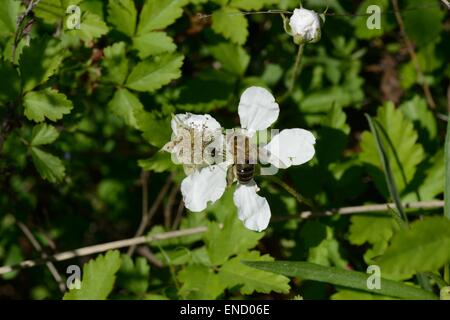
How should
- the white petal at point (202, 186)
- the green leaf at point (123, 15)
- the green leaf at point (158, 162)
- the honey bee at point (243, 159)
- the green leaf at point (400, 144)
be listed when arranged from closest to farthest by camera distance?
the honey bee at point (243, 159) → the white petal at point (202, 186) → the green leaf at point (158, 162) → the green leaf at point (123, 15) → the green leaf at point (400, 144)

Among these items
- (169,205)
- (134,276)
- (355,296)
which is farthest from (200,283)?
(169,205)

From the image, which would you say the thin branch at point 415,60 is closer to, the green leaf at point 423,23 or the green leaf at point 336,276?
the green leaf at point 423,23

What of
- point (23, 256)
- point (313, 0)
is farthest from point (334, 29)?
point (23, 256)

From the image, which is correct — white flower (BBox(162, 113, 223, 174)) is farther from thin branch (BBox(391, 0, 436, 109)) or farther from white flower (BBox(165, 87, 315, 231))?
thin branch (BBox(391, 0, 436, 109))

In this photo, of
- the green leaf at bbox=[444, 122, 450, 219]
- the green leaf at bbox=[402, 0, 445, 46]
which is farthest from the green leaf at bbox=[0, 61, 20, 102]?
the green leaf at bbox=[402, 0, 445, 46]

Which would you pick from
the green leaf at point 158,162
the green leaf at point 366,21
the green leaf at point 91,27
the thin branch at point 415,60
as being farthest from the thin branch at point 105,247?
the thin branch at point 415,60
